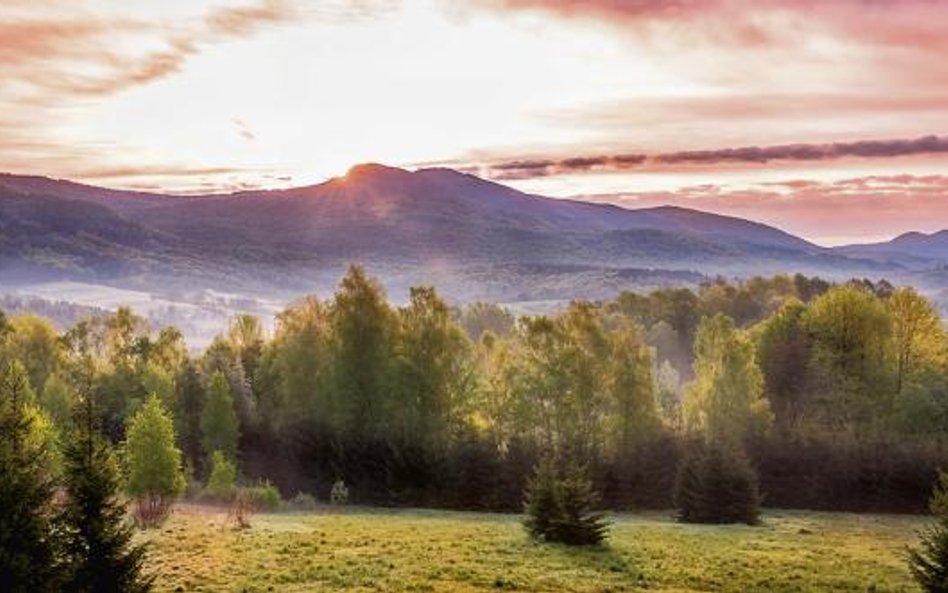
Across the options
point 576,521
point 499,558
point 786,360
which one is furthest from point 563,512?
point 786,360

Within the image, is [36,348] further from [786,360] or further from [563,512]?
[786,360]

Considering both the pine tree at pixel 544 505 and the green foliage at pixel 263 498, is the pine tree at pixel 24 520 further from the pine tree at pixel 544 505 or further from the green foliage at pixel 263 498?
the green foliage at pixel 263 498

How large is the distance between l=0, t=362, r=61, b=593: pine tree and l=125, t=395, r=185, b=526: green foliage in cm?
2899

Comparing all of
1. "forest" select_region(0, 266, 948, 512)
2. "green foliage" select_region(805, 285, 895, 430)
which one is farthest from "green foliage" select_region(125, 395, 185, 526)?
"green foliage" select_region(805, 285, 895, 430)

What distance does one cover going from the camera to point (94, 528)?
30.2 m

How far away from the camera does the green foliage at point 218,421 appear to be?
85.1 m

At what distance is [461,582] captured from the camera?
40219 mm

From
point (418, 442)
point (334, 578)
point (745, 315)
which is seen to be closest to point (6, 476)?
point (334, 578)

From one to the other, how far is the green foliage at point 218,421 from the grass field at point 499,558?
24.7 metres

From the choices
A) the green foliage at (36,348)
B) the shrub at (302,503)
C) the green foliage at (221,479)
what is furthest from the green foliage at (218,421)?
the green foliage at (36,348)

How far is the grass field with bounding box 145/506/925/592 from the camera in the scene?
40.7 meters

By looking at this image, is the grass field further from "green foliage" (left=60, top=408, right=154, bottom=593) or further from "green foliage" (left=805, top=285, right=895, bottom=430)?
"green foliage" (left=805, top=285, right=895, bottom=430)

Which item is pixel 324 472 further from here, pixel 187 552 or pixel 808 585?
pixel 808 585

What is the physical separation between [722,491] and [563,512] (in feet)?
62.7
